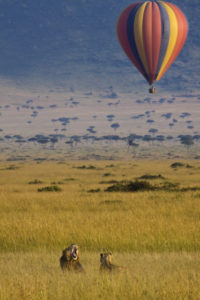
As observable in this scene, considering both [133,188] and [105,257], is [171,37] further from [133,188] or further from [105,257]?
[105,257]

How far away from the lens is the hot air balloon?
3719cm

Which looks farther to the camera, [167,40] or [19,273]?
[167,40]

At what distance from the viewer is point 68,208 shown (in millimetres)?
23016

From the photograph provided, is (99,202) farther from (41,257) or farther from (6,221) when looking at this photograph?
(41,257)

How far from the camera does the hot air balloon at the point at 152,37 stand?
3719 cm

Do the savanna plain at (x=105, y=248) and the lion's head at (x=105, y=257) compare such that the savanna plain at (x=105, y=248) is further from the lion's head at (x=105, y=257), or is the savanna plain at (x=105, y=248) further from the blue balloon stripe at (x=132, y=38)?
the blue balloon stripe at (x=132, y=38)

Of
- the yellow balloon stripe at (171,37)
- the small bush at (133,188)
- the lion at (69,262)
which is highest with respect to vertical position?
the yellow balloon stripe at (171,37)

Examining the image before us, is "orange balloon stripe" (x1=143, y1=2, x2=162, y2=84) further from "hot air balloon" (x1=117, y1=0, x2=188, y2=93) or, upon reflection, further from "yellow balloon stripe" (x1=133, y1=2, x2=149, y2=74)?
"yellow balloon stripe" (x1=133, y1=2, x2=149, y2=74)

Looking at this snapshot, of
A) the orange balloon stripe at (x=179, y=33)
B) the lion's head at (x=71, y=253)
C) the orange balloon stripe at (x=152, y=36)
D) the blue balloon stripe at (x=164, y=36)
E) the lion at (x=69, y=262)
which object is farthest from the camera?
the orange balloon stripe at (x=179, y=33)

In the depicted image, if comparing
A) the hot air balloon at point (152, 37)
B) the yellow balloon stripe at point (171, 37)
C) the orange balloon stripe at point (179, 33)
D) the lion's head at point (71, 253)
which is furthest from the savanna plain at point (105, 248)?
the orange balloon stripe at point (179, 33)

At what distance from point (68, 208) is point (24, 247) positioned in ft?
29.7

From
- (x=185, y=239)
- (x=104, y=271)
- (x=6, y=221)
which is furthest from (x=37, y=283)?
(x=6, y=221)

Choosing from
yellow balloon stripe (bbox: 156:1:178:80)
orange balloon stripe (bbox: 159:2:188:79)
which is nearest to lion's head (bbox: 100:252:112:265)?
yellow balloon stripe (bbox: 156:1:178:80)

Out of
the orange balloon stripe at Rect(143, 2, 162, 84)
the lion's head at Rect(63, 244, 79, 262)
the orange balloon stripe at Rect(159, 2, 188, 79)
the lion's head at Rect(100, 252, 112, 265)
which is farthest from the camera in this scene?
the orange balloon stripe at Rect(159, 2, 188, 79)
